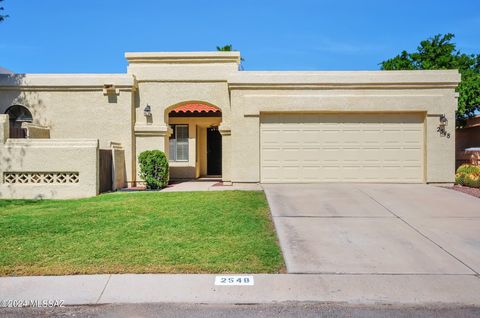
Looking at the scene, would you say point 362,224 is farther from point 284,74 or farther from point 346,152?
point 284,74

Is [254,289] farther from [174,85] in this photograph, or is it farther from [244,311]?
[174,85]

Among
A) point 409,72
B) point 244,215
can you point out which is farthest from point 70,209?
point 409,72

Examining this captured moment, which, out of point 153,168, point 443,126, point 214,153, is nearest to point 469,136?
point 443,126

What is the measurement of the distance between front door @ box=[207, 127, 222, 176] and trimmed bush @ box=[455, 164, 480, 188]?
11677mm

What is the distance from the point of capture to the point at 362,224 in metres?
8.03

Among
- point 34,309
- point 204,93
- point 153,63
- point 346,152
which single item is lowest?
point 34,309

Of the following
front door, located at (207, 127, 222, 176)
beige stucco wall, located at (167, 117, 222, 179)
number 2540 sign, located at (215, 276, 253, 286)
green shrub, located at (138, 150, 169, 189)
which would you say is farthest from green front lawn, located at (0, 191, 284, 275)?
front door, located at (207, 127, 222, 176)

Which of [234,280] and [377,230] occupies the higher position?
[377,230]

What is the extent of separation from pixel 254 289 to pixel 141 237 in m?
2.99

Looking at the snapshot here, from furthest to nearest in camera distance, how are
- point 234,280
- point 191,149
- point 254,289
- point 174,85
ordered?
point 191,149 < point 174,85 < point 234,280 < point 254,289

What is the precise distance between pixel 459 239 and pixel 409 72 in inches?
312

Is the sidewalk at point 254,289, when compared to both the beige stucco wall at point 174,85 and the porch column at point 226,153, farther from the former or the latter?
the beige stucco wall at point 174,85

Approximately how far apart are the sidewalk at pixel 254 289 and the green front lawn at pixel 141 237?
31 centimetres

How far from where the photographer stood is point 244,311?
14.3ft
